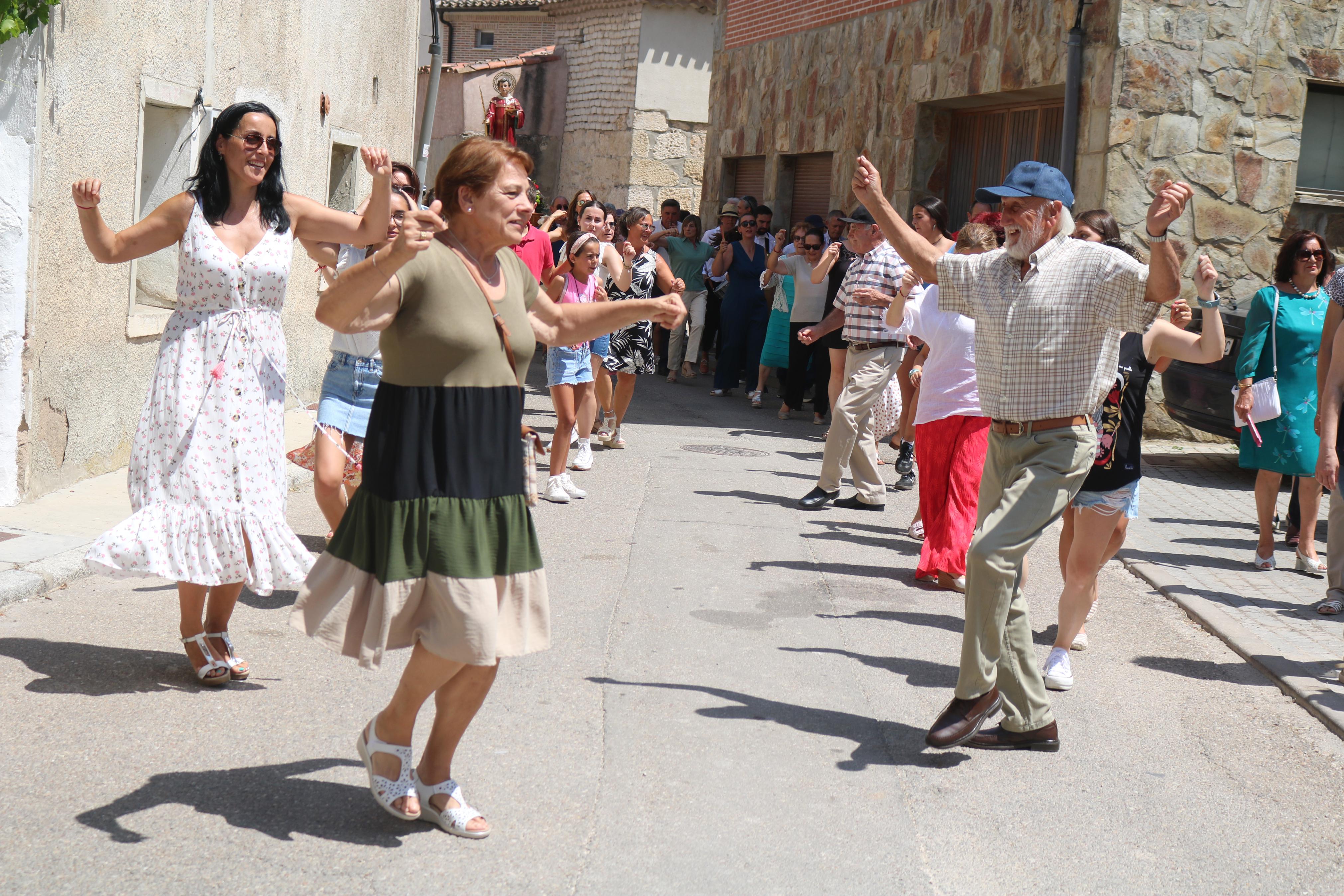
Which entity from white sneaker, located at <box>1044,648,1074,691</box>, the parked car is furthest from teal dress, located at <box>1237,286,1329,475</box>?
white sneaker, located at <box>1044,648,1074,691</box>

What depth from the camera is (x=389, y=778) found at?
383 centimetres

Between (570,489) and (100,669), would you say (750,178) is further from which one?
(100,669)

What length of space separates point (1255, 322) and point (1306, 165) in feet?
20.4

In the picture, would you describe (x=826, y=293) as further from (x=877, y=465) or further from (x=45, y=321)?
(x=45, y=321)

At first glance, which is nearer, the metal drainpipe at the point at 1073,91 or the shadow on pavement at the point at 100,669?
the shadow on pavement at the point at 100,669

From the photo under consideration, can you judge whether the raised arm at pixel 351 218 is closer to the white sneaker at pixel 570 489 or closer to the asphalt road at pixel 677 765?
the asphalt road at pixel 677 765

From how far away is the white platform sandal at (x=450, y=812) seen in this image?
3836mm

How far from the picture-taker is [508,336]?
382 cm

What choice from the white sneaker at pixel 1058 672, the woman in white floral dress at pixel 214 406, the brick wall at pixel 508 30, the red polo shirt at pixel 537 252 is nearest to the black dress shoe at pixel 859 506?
the red polo shirt at pixel 537 252

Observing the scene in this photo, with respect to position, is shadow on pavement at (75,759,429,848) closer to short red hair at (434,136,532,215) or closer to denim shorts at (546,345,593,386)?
short red hair at (434,136,532,215)

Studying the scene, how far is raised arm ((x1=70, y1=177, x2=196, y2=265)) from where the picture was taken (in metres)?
5.00

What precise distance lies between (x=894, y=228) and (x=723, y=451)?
7466mm

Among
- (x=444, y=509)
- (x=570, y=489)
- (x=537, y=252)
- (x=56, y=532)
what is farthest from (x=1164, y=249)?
(x=537, y=252)

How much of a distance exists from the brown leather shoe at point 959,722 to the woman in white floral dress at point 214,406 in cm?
230
